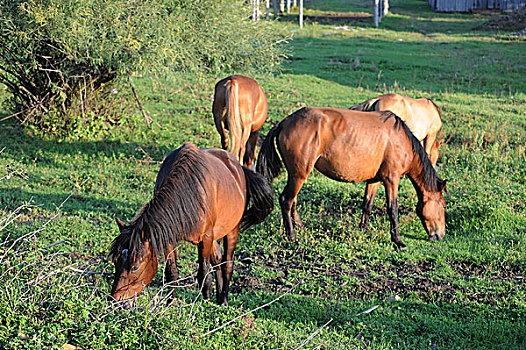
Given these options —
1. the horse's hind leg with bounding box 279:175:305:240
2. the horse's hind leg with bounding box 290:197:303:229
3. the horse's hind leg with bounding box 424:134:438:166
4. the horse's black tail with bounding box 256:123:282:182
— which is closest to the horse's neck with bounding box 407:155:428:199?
the horse's hind leg with bounding box 279:175:305:240

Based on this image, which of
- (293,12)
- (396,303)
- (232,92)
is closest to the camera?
(396,303)

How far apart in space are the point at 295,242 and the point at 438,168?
430cm

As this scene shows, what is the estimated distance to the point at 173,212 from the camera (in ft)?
13.8

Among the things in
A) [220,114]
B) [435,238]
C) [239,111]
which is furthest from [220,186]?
[220,114]

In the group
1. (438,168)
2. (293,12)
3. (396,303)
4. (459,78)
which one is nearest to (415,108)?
(438,168)

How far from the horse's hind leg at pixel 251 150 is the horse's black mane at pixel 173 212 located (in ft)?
17.3

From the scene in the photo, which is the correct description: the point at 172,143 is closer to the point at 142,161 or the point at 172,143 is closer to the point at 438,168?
the point at 142,161

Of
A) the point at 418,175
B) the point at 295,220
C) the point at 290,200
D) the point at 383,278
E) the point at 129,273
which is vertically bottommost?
the point at 383,278

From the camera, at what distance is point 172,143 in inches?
446

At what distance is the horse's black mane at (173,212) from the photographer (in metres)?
3.89

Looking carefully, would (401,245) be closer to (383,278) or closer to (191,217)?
(383,278)

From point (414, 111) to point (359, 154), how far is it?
2631 mm

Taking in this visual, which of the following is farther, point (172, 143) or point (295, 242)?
point (172, 143)

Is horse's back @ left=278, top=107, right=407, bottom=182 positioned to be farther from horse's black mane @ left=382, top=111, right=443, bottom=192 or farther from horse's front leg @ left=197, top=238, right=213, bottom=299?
horse's front leg @ left=197, top=238, right=213, bottom=299
